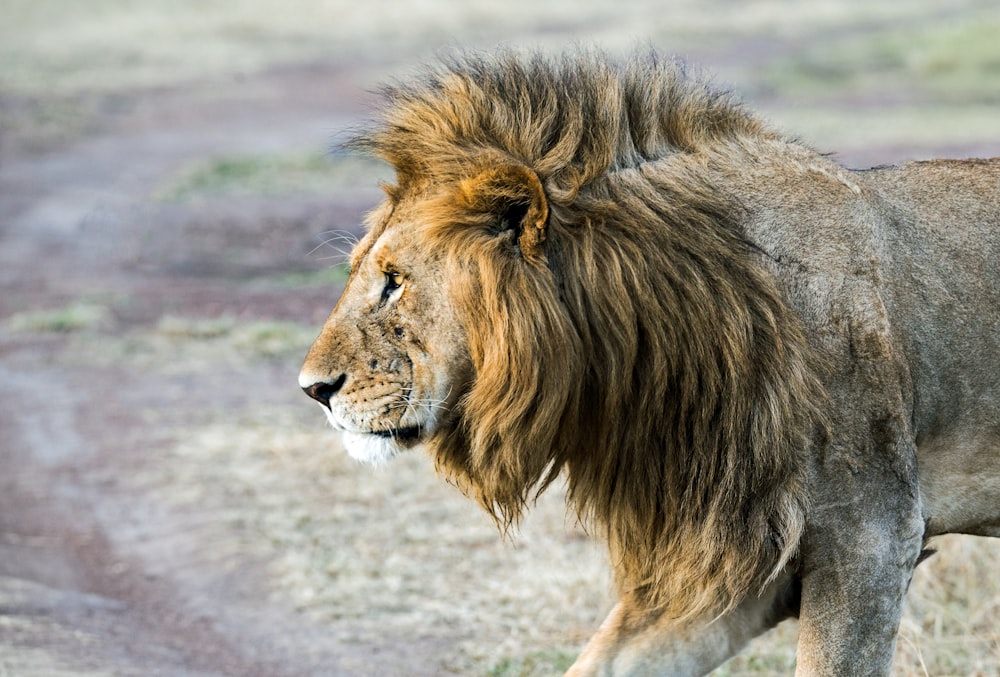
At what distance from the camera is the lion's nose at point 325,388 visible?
3154mm

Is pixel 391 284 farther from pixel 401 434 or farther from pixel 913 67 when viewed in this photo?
pixel 913 67

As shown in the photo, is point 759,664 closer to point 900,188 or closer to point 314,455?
point 900,188

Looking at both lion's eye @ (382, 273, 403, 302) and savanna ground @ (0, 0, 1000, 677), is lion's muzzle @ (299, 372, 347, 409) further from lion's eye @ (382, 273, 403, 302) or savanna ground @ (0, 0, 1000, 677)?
savanna ground @ (0, 0, 1000, 677)

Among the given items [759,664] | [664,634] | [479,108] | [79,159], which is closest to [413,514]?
[759,664]

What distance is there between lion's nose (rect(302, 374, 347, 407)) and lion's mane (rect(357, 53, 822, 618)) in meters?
0.27

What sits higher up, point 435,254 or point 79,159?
point 435,254

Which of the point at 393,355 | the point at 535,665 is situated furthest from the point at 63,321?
the point at 393,355

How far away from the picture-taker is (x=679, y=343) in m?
3.07

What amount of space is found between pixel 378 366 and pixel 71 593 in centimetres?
287

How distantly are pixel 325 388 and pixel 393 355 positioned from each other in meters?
0.18

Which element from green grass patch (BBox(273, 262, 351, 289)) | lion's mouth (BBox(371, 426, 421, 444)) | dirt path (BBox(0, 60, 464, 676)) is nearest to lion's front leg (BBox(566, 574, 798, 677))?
lion's mouth (BBox(371, 426, 421, 444))

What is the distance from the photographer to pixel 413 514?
6.04 metres

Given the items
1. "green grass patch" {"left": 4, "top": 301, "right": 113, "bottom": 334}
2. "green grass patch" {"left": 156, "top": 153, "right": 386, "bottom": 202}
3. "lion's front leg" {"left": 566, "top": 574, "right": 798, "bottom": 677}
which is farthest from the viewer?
"green grass patch" {"left": 156, "top": 153, "right": 386, "bottom": 202}

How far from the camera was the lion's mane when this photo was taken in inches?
119
